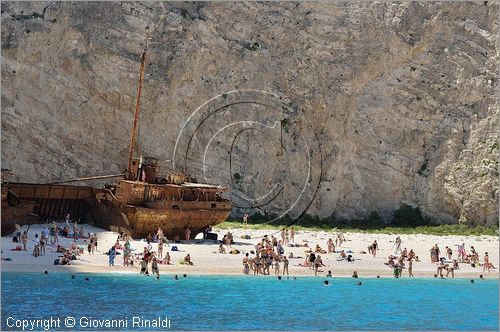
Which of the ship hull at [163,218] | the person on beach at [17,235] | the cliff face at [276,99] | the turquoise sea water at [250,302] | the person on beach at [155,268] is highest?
the cliff face at [276,99]

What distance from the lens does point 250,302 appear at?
21359 mm

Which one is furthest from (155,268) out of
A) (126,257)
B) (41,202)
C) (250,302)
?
(41,202)

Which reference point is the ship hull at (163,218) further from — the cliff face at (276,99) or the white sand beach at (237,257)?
the cliff face at (276,99)

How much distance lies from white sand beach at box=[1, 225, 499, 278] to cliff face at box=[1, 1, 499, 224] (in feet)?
27.9

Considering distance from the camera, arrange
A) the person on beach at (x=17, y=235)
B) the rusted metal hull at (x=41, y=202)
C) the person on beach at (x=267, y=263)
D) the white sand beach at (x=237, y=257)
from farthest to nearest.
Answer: the rusted metal hull at (x=41, y=202), the person on beach at (x=17, y=235), the person on beach at (x=267, y=263), the white sand beach at (x=237, y=257)

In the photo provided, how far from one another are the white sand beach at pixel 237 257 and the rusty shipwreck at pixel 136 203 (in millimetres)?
808

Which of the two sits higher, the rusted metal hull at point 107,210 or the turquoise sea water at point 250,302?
the rusted metal hull at point 107,210

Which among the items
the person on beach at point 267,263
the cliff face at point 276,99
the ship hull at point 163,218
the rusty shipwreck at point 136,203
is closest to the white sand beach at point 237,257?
the ship hull at point 163,218

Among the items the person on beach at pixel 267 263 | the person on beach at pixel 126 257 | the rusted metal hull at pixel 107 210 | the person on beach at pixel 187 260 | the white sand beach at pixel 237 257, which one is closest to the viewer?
the white sand beach at pixel 237 257

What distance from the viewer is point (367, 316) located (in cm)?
2027

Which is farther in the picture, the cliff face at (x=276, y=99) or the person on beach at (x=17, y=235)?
the cliff face at (x=276, y=99)

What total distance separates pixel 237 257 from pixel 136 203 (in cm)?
570

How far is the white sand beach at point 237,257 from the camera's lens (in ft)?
83.5

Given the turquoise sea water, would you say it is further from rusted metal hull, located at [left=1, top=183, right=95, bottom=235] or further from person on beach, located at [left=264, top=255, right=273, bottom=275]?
rusted metal hull, located at [left=1, top=183, right=95, bottom=235]
